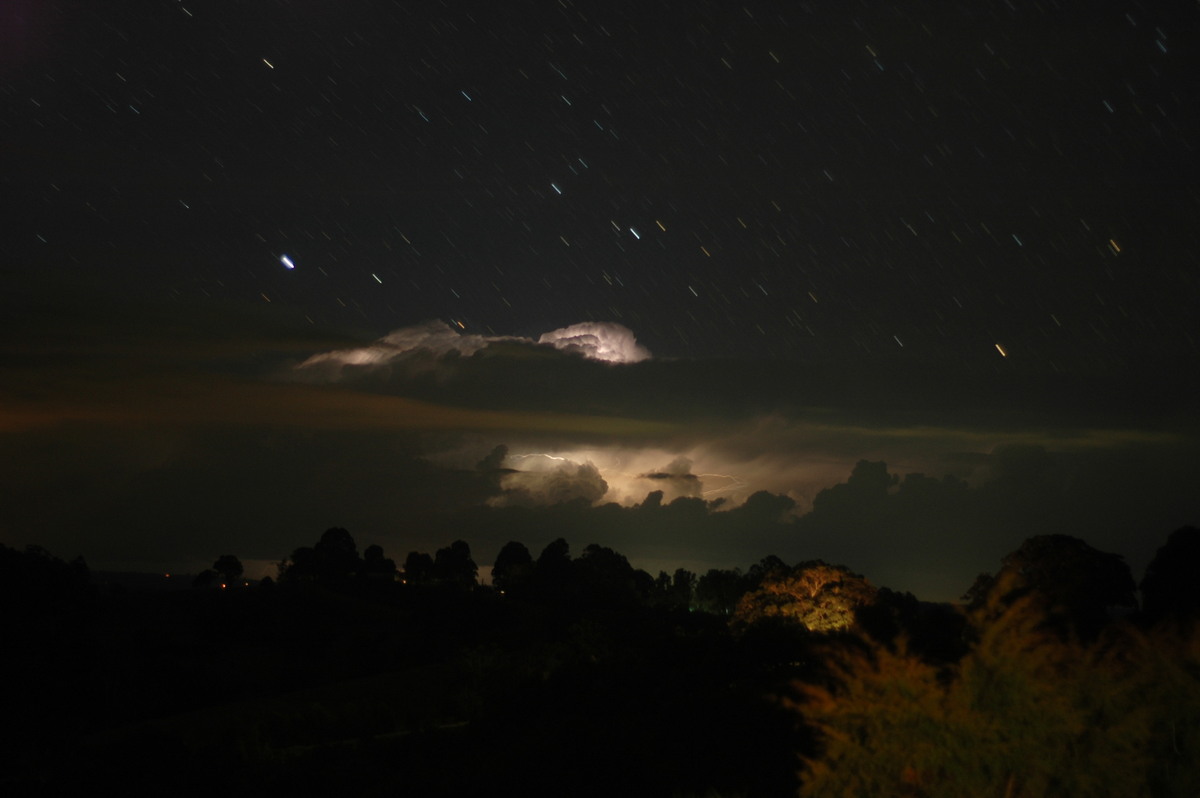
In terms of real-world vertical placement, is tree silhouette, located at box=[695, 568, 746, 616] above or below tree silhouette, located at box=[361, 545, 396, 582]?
below

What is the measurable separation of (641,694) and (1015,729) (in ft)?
54.3

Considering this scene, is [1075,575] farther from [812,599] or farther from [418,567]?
[418,567]

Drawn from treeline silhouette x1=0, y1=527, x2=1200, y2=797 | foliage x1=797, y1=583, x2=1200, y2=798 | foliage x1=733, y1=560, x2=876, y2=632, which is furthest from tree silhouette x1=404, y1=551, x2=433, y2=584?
foliage x1=797, y1=583, x2=1200, y2=798

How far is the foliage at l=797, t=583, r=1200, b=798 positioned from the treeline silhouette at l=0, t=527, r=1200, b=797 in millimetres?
31

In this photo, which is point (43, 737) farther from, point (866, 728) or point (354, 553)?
point (354, 553)

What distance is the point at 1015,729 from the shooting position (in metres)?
11.5

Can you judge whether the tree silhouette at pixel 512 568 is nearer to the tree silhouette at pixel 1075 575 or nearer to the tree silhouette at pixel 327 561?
the tree silhouette at pixel 327 561

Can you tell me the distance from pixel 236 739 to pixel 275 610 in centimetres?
3739

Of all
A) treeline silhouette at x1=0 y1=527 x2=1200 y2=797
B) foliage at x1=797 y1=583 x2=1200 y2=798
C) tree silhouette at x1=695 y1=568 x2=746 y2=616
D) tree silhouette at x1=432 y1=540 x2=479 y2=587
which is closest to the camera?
foliage at x1=797 y1=583 x2=1200 y2=798

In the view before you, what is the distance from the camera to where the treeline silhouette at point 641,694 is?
1174 centimetres

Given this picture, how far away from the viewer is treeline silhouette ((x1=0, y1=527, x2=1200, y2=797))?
38.5 ft

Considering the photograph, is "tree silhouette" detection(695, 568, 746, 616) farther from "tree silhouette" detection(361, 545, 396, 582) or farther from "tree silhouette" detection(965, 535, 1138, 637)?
"tree silhouette" detection(965, 535, 1138, 637)

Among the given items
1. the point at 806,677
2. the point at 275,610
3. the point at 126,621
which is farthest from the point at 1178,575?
the point at 126,621

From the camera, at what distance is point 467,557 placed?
113500 millimetres
